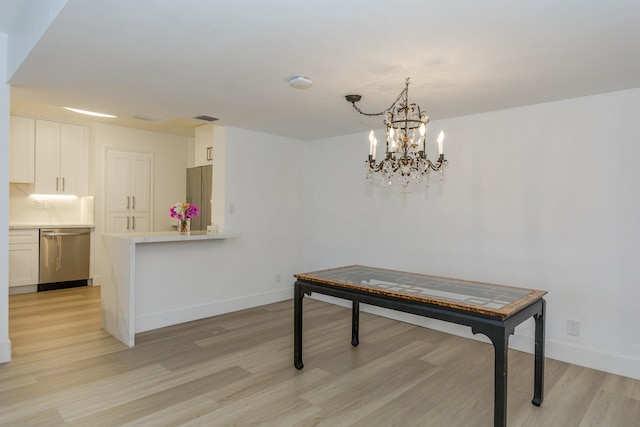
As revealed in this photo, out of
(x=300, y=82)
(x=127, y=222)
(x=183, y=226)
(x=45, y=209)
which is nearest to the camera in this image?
(x=300, y=82)

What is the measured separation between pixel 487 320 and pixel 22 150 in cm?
617

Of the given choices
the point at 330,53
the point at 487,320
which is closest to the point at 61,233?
the point at 330,53

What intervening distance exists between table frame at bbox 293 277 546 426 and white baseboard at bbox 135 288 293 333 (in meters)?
1.73

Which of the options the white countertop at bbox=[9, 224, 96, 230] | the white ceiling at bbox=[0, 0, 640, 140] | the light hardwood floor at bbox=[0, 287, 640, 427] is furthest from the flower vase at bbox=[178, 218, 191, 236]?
the white countertop at bbox=[9, 224, 96, 230]

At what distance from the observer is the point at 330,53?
227 cm

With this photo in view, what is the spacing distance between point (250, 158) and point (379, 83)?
7.78 ft

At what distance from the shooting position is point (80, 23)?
1957mm

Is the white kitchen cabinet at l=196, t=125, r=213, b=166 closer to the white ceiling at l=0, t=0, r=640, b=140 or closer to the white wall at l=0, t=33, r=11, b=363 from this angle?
the white ceiling at l=0, t=0, r=640, b=140

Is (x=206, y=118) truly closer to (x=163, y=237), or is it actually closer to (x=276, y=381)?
(x=163, y=237)

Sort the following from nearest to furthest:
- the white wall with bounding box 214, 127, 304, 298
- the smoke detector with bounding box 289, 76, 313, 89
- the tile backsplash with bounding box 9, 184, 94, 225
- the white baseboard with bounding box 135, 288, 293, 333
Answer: the smoke detector with bounding box 289, 76, 313, 89
the white baseboard with bounding box 135, 288, 293, 333
the white wall with bounding box 214, 127, 304, 298
the tile backsplash with bounding box 9, 184, 94, 225

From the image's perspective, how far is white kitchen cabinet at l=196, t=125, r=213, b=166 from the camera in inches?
203

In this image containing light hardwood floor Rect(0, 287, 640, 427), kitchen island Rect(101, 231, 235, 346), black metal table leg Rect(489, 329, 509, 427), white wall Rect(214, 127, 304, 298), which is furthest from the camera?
white wall Rect(214, 127, 304, 298)

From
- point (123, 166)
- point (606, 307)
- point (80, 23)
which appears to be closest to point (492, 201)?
point (606, 307)

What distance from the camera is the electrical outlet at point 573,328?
3.14 m
